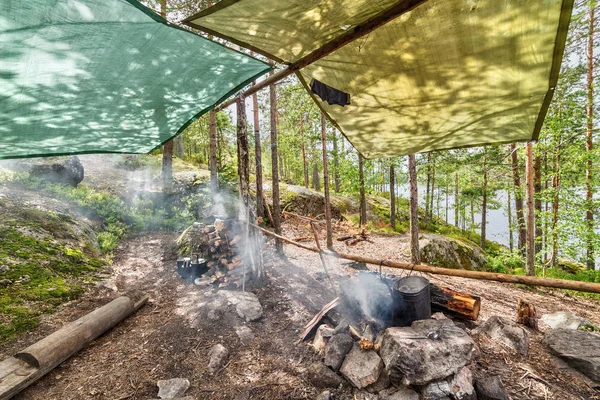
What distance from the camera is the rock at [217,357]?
10.4 ft

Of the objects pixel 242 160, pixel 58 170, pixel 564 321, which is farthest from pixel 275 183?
pixel 58 170

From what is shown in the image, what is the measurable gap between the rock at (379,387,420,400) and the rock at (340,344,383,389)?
15 centimetres

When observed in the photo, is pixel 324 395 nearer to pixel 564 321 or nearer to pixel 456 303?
pixel 456 303

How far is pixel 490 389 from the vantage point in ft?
8.03

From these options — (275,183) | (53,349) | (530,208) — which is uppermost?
(275,183)

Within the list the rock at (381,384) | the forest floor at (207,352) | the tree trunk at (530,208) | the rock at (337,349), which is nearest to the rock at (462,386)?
the forest floor at (207,352)

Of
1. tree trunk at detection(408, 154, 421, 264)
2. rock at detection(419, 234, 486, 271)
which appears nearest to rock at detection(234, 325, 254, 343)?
tree trunk at detection(408, 154, 421, 264)

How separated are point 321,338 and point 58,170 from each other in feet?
42.6

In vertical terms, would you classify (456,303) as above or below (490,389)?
above

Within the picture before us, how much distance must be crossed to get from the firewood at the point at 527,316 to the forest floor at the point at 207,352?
0.58 feet

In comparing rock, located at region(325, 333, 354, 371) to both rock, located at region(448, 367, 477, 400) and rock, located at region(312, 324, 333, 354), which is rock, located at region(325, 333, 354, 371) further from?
rock, located at region(448, 367, 477, 400)

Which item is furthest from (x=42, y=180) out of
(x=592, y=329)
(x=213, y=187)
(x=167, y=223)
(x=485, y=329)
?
(x=592, y=329)

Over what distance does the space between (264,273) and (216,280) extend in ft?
3.79

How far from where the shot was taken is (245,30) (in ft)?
5.92
